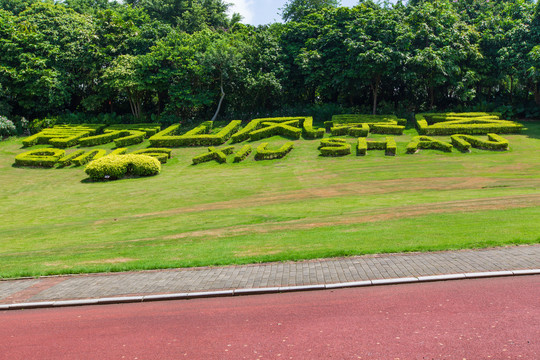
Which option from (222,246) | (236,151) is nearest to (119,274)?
(222,246)

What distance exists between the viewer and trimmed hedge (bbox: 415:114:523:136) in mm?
28672

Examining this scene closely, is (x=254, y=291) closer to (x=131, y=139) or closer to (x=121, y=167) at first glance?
(x=121, y=167)

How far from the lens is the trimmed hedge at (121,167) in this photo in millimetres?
24031

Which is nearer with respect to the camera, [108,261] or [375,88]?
[108,261]

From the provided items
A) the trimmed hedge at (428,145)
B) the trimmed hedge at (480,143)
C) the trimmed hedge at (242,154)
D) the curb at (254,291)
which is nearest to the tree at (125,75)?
the trimmed hedge at (242,154)

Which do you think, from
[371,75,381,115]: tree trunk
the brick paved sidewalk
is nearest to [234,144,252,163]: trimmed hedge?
[371,75,381,115]: tree trunk

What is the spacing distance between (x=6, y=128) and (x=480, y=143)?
37.7 m

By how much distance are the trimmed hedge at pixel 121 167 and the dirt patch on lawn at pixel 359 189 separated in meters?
8.84

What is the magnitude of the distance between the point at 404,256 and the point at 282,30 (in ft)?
121

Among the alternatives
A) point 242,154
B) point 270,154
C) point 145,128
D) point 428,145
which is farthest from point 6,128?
point 428,145

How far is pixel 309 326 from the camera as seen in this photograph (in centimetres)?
640

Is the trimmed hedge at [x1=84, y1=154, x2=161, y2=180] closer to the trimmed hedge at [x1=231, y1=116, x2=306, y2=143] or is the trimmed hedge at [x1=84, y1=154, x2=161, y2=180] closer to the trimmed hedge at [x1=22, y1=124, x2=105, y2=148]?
the trimmed hedge at [x1=231, y1=116, x2=306, y2=143]

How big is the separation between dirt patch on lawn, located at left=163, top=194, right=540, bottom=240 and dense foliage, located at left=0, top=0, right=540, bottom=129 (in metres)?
20.8

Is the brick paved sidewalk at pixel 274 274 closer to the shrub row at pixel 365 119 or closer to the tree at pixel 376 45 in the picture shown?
the shrub row at pixel 365 119
